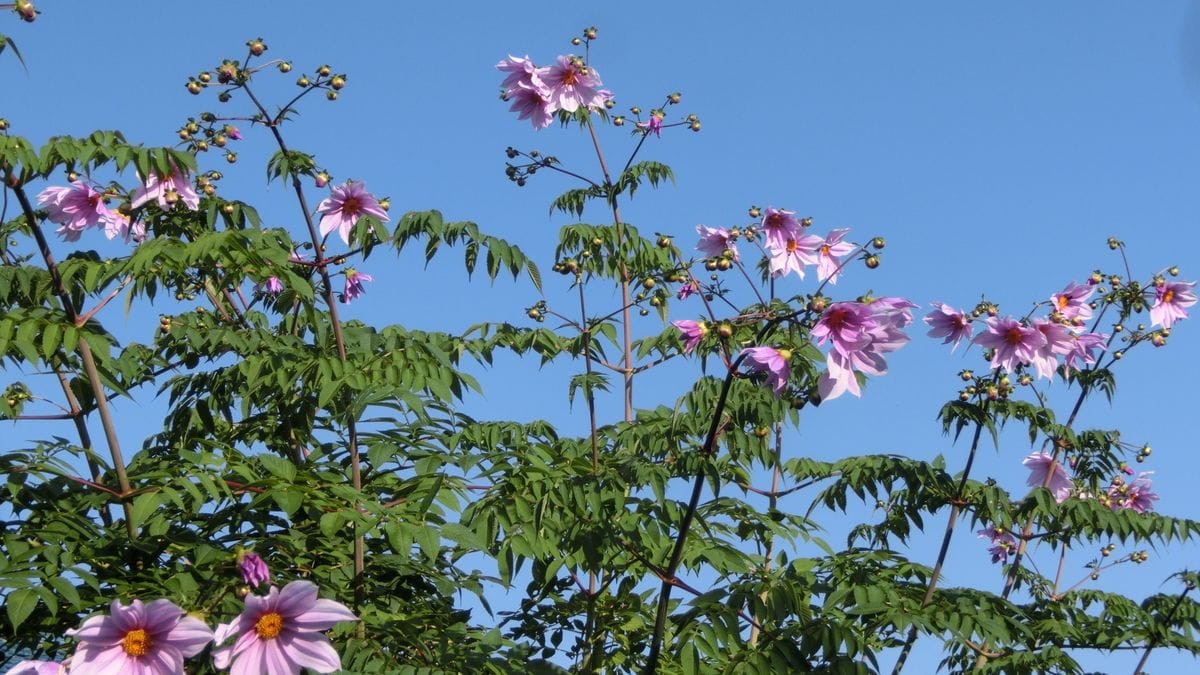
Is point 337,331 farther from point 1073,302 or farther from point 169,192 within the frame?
point 1073,302

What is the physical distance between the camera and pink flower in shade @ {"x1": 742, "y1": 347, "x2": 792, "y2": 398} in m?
3.23

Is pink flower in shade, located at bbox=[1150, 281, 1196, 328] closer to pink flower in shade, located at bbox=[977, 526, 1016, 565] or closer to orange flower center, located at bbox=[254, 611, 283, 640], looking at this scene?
pink flower in shade, located at bbox=[977, 526, 1016, 565]

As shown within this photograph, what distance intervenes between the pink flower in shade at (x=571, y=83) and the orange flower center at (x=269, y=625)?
286 centimetres

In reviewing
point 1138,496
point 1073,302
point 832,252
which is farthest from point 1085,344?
point 1138,496

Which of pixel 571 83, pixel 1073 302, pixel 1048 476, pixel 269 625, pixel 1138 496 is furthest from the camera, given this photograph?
pixel 1138 496

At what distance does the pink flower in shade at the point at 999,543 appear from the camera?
6578mm

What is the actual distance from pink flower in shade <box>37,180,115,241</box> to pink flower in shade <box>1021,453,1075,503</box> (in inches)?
148

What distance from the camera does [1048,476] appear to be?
17.3 ft

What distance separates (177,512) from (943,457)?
2672mm

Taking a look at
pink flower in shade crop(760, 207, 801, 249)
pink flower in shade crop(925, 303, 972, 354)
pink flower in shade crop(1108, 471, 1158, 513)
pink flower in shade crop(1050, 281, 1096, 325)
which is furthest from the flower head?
pink flower in shade crop(1108, 471, 1158, 513)

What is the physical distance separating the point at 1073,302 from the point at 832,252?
102cm

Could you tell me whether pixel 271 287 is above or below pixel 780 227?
above

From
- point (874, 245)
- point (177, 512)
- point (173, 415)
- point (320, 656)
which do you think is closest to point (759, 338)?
point (874, 245)

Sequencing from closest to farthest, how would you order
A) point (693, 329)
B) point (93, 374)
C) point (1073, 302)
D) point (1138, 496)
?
1. point (693, 329)
2. point (93, 374)
3. point (1073, 302)
4. point (1138, 496)
